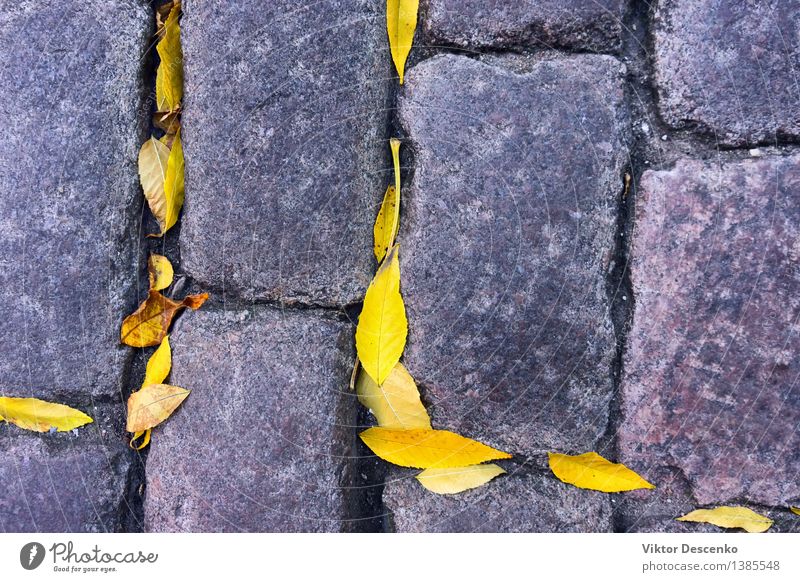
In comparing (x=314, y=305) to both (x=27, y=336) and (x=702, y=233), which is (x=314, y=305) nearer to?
(x=27, y=336)

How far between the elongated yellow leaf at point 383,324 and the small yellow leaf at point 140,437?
0.34 m

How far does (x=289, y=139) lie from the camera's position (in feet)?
2.67

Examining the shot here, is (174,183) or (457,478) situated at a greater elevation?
(174,183)

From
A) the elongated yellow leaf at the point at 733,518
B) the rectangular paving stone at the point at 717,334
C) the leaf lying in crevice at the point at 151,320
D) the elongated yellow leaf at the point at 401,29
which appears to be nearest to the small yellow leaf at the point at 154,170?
the leaf lying in crevice at the point at 151,320

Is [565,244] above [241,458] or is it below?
above

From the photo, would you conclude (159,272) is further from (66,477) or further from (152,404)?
(66,477)

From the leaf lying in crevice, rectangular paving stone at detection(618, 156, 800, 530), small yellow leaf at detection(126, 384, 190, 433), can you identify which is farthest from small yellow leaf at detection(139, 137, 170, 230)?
rectangular paving stone at detection(618, 156, 800, 530)

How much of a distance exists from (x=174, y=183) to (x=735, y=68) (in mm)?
780

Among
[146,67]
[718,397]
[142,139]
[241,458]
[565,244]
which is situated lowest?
[241,458]

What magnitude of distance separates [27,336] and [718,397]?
3.17 ft

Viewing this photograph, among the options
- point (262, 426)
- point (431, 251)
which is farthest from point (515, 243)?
point (262, 426)

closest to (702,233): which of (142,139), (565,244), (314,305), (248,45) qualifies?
(565,244)
